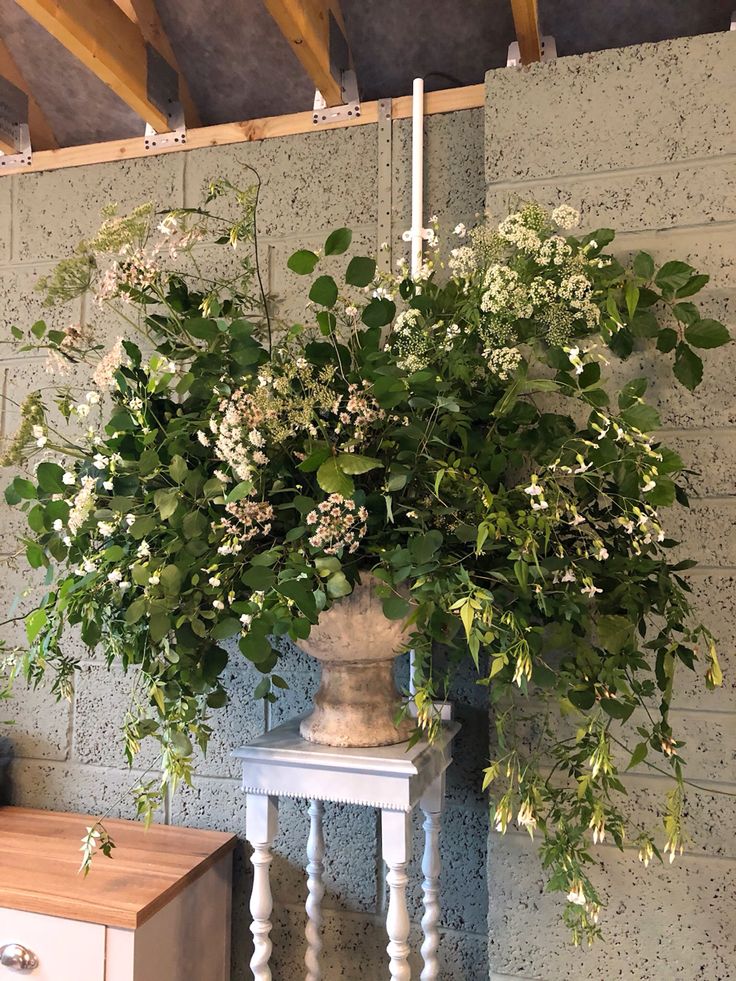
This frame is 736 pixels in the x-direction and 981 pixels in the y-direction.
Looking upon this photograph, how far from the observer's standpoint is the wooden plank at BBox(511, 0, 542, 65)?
4.42ft

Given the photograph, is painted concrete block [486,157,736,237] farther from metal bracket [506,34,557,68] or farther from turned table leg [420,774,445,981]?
turned table leg [420,774,445,981]

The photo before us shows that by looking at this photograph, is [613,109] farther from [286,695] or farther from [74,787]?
[74,787]

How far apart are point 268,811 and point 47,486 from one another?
580 millimetres

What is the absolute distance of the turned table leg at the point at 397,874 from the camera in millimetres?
1067

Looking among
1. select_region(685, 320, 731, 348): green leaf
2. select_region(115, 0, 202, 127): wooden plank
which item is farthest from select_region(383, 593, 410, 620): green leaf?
select_region(115, 0, 202, 127): wooden plank

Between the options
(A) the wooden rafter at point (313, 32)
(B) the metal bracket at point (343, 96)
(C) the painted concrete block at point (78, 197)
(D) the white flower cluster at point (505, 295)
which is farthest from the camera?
(C) the painted concrete block at point (78, 197)

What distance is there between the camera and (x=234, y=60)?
168 cm

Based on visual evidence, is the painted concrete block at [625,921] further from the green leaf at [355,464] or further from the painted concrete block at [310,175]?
the painted concrete block at [310,175]

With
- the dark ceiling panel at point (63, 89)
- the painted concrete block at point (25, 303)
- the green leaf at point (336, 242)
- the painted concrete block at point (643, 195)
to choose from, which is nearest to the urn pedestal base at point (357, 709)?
the green leaf at point (336, 242)

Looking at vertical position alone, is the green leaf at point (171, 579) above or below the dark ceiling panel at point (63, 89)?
below

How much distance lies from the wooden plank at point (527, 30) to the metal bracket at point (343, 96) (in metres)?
0.34

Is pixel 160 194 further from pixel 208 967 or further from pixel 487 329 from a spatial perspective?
pixel 208 967

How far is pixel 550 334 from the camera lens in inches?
40.5

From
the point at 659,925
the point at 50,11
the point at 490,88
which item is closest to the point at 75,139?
the point at 50,11
